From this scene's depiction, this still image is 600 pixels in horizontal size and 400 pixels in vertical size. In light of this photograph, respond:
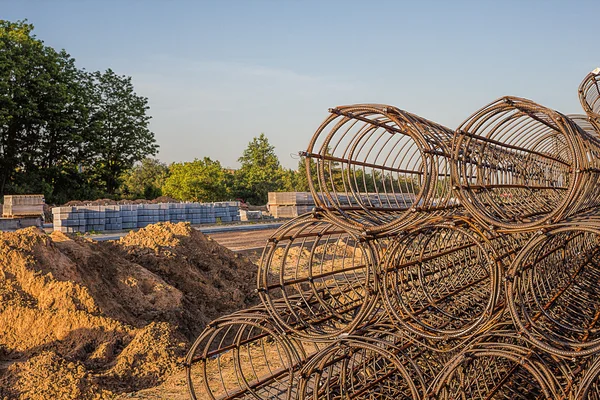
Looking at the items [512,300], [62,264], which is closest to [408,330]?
[512,300]

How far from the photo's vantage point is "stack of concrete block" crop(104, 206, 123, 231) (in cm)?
1995

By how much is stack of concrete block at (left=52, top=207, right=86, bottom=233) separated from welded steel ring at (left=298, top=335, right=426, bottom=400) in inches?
594

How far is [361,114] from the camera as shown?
14.9 feet

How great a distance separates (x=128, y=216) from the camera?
2059 cm

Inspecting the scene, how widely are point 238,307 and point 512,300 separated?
6763 mm

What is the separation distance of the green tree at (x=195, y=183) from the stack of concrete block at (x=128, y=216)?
14408 mm

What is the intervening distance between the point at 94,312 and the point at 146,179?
37035 mm

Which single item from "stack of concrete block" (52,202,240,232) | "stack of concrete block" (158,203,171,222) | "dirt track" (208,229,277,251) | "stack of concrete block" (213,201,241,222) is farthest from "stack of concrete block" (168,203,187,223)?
"stack of concrete block" (213,201,241,222)

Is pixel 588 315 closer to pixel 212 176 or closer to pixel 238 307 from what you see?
pixel 238 307

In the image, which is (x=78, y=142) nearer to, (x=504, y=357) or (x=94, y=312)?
(x=94, y=312)

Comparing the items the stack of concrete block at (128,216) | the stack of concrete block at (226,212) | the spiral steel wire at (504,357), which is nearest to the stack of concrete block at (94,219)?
the stack of concrete block at (128,216)

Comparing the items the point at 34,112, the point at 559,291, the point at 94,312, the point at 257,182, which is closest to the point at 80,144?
the point at 34,112

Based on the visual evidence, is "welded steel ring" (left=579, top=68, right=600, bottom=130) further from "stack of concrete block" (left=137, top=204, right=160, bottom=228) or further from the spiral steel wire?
"stack of concrete block" (left=137, top=204, right=160, bottom=228)

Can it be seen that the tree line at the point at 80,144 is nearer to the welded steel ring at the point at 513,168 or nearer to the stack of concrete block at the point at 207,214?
the stack of concrete block at the point at 207,214
